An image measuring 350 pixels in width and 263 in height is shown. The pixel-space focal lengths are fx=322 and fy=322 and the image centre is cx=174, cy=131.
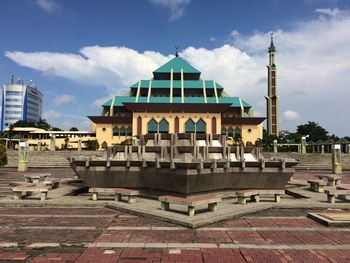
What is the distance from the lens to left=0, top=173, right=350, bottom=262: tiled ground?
19.3 feet

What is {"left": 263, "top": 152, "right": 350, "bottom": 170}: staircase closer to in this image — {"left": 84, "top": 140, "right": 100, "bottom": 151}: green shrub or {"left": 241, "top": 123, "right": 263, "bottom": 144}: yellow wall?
{"left": 241, "top": 123, "right": 263, "bottom": 144}: yellow wall

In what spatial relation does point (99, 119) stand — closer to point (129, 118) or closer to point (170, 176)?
point (129, 118)

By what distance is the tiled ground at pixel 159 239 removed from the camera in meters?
5.88

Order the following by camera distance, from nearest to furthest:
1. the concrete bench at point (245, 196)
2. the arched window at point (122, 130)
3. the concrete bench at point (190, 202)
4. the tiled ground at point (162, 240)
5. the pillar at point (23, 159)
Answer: the tiled ground at point (162, 240) → the concrete bench at point (190, 202) → the concrete bench at point (245, 196) → the pillar at point (23, 159) → the arched window at point (122, 130)

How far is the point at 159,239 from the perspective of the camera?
22.9ft

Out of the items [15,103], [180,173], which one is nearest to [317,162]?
[180,173]

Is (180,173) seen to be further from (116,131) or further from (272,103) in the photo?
(272,103)

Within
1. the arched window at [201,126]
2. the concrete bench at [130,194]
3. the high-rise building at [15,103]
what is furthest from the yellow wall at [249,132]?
the high-rise building at [15,103]

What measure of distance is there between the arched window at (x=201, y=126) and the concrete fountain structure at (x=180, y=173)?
3615 centimetres

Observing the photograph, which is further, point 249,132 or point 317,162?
point 249,132

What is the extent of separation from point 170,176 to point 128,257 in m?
5.01

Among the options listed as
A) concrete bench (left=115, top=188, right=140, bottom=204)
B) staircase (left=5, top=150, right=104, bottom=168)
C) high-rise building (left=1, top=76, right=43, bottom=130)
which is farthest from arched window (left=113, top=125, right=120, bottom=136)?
high-rise building (left=1, top=76, right=43, bottom=130)

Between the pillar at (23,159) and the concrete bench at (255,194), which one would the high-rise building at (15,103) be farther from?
the concrete bench at (255,194)

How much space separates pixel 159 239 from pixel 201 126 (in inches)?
1708
